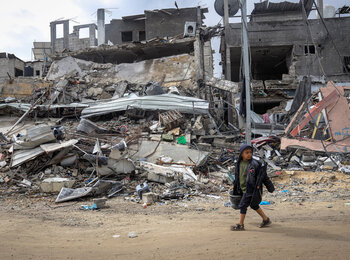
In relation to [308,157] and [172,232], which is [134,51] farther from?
[172,232]

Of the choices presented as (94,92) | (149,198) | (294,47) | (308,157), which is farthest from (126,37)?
(149,198)

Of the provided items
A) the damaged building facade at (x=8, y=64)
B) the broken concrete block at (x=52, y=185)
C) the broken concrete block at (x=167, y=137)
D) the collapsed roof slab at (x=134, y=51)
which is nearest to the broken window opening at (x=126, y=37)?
the collapsed roof slab at (x=134, y=51)

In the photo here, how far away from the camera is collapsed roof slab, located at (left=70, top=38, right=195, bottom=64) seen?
1784 centimetres

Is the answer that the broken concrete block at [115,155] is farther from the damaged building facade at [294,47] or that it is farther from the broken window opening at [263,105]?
the broken window opening at [263,105]

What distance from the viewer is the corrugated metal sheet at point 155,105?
502 inches

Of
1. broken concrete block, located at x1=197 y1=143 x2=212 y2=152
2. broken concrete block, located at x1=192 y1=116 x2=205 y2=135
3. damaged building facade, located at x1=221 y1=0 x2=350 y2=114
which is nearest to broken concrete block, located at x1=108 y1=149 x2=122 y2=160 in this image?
broken concrete block, located at x1=197 y1=143 x2=212 y2=152

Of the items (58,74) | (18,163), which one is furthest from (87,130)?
(58,74)

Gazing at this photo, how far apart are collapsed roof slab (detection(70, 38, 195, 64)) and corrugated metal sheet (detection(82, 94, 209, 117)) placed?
18.8 feet

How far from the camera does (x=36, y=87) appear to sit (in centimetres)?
1714

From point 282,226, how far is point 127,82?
14480 mm

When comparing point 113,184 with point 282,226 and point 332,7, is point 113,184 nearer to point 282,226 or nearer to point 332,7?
point 282,226

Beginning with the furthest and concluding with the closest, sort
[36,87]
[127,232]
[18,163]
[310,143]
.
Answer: [36,87] → [310,143] → [18,163] → [127,232]

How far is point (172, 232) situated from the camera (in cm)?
379

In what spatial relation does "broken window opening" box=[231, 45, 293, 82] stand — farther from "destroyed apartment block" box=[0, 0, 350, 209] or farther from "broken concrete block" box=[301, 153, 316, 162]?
"broken concrete block" box=[301, 153, 316, 162]
